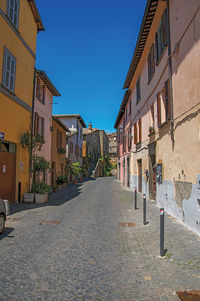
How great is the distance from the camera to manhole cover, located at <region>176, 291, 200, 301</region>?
2.89 meters

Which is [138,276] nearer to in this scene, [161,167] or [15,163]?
[161,167]

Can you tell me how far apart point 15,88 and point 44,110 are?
15.2ft

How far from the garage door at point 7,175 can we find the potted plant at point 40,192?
3.69 feet

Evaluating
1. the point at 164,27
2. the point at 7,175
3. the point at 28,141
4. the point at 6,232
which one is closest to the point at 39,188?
the point at 7,175

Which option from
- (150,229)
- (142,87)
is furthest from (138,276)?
(142,87)

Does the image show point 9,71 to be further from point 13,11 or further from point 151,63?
point 151,63

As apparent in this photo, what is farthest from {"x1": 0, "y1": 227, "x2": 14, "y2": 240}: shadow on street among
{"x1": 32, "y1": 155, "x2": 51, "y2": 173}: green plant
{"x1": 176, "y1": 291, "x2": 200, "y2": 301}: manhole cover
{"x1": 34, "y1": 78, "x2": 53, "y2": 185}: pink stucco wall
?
{"x1": 34, "y1": 78, "x2": 53, "y2": 185}: pink stucco wall

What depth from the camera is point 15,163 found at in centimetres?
1098

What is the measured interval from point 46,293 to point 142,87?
12549 millimetres

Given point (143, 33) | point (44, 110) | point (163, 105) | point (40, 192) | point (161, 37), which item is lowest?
point (40, 192)

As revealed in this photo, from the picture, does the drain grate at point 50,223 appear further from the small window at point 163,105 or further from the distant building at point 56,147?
the distant building at point 56,147

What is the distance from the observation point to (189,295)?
297 cm

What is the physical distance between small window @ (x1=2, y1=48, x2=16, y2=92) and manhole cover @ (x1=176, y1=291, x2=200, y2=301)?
9454 millimetres

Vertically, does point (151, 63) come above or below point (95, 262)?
above
